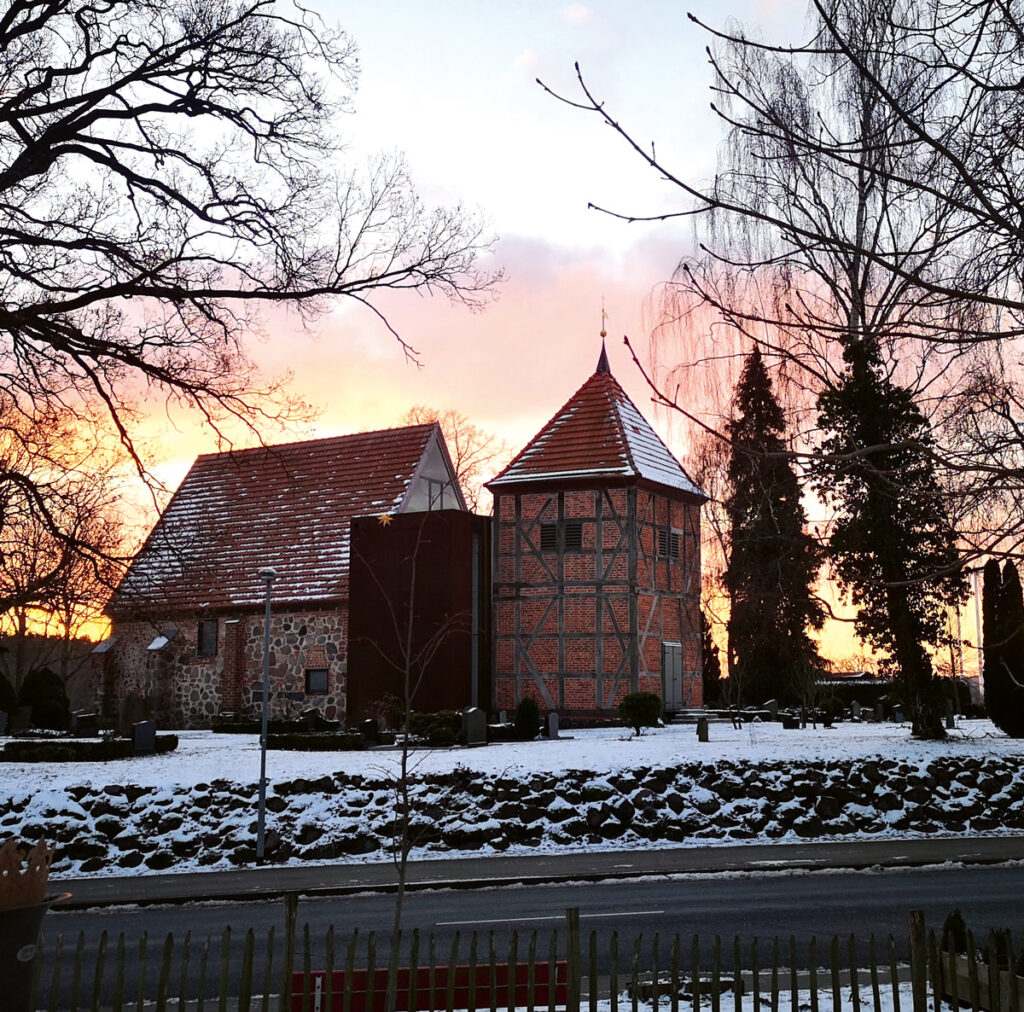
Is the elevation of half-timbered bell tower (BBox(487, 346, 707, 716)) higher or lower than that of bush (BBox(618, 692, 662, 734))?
higher

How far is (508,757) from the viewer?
2208 centimetres

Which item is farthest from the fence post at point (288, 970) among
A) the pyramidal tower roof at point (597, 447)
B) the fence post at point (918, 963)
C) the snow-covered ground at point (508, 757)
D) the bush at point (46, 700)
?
the bush at point (46, 700)

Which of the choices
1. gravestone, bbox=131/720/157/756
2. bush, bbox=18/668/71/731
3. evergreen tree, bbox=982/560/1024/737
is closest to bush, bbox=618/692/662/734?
→ evergreen tree, bbox=982/560/1024/737

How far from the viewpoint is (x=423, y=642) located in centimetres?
3325

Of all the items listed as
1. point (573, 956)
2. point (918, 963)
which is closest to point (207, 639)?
point (573, 956)

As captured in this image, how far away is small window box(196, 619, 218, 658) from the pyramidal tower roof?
11.0 metres

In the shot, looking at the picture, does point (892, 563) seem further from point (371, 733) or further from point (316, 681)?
point (316, 681)

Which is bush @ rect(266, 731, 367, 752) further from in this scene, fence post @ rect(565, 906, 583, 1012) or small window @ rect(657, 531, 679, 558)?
fence post @ rect(565, 906, 583, 1012)

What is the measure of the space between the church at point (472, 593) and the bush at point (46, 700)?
3.19 m

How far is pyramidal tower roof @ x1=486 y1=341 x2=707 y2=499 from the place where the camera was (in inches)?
1334

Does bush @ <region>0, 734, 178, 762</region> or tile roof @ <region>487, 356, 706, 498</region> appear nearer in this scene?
bush @ <region>0, 734, 178, 762</region>

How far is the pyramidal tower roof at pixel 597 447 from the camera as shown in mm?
33875

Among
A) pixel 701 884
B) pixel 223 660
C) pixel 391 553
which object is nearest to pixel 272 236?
pixel 701 884

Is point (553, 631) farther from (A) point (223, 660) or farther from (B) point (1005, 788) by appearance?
(B) point (1005, 788)
